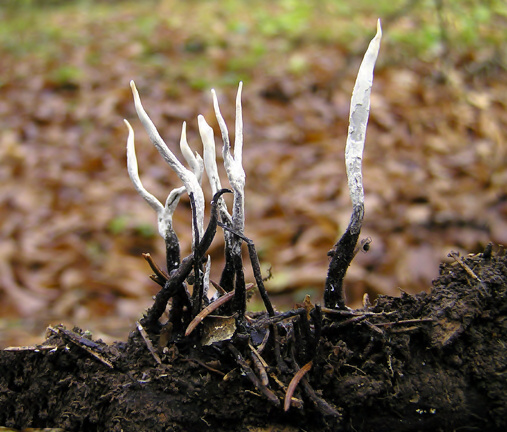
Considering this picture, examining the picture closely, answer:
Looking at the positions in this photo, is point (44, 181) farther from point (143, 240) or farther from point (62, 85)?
point (62, 85)

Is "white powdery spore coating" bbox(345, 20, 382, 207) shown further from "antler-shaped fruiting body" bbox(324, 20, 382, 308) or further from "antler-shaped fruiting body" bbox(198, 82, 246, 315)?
"antler-shaped fruiting body" bbox(198, 82, 246, 315)

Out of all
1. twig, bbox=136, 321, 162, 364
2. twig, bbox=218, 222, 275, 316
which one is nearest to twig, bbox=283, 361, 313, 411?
twig, bbox=218, 222, 275, 316

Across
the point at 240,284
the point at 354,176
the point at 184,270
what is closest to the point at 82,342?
the point at 184,270

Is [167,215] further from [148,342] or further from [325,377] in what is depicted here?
[325,377]

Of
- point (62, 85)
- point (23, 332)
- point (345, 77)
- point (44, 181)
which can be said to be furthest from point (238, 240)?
point (62, 85)

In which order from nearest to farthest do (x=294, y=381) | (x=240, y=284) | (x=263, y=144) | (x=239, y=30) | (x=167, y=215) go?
(x=294, y=381), (x=240, y=284), (x=167, y=215), (x=263, y=144), (x=239, y=30)

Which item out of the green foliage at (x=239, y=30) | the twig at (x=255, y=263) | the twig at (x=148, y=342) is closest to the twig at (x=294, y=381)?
the twig at (x=255, y=263)

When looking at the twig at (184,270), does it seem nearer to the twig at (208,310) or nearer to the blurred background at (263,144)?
the twig at (208,310)
